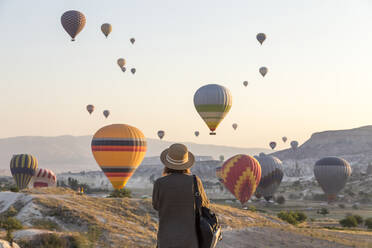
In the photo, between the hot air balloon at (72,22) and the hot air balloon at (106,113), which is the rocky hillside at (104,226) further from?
the hot air balloon at (106,113)

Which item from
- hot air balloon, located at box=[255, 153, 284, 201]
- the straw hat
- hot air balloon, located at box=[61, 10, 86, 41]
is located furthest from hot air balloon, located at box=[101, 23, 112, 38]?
the straw hat

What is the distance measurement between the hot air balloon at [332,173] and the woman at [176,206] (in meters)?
75.1

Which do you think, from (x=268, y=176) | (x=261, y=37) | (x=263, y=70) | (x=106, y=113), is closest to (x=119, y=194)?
(x=261, y=37)

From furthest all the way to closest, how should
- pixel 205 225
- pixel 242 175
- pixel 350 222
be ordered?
pixel 242 175 < pixel 350 222 < pixel 205 225

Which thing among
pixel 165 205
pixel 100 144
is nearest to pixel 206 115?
pixel 100 144

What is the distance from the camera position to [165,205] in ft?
25.8

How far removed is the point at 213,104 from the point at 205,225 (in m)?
48.6

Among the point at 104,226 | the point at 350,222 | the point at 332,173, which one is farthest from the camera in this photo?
the point at 332,173

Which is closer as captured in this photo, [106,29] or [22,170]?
[106,29]

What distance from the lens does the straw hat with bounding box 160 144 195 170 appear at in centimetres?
792

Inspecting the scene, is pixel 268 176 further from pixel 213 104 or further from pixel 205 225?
pixel 205 225

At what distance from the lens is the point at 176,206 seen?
7809 millimetres

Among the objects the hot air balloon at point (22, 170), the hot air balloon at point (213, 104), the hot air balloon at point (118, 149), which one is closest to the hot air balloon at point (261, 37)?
the hot air balloon at point (213, 104)

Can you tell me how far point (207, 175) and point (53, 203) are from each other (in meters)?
171
